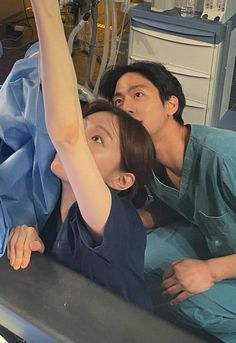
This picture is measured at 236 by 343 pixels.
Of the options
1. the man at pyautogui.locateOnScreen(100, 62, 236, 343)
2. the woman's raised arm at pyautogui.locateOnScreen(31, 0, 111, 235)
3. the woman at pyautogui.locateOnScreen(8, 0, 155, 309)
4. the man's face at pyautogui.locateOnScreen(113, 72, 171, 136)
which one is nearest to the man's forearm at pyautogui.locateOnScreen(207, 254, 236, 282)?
the man at pyautogui.locateOnScreen(100, 62, 236, 343)

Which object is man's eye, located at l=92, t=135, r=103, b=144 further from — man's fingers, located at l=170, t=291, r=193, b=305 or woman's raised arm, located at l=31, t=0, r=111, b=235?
man's fingers, located at l=170, t=291, r=193, b=305

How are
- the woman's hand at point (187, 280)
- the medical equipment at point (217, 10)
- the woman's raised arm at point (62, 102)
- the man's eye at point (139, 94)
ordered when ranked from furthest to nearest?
the medical equipment at point (217, 10)
the man's eye at point (139, 94)
the woman's hand at point (187, 280)
the woman's raised arm at point (62, 102)

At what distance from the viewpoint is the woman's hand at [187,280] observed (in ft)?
4.25

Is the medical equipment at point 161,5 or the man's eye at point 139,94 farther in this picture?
the medical equipment at point 161,5

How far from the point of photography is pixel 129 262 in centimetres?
111

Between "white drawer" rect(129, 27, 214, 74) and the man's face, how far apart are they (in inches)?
40.2

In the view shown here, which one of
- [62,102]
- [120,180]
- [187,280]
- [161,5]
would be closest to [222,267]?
[187,280]

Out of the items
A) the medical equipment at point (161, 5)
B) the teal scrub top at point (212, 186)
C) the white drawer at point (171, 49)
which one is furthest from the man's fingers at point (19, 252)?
the medical equipment at point (161, 5)

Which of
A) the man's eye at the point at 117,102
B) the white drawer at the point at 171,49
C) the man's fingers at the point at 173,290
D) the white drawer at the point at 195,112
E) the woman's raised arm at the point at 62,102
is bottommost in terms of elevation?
the white drawer at the point at 195,112

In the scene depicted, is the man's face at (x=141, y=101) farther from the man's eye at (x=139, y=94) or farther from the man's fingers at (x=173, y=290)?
the man's fingers at (x=173, y=290)

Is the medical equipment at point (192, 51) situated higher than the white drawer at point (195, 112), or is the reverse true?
the medical equipment at point (192, 51)

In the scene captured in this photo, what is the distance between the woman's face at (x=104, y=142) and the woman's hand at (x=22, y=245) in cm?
13

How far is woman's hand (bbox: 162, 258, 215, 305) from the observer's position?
129 cm

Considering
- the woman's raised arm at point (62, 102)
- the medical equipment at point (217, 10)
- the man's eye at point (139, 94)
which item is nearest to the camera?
the woman's raised arm at point (62, 102)
